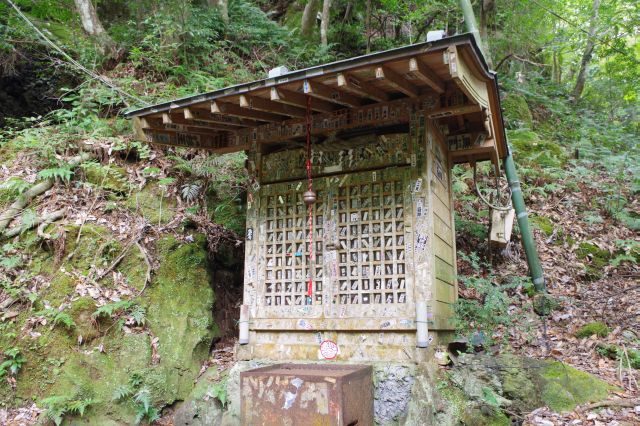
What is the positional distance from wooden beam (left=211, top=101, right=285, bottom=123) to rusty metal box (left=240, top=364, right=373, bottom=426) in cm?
312

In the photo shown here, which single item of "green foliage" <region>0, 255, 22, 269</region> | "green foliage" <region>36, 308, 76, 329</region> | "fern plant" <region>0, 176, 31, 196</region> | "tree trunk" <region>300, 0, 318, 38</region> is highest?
"tree trunk" <region>300, 0, 318, 38</region>

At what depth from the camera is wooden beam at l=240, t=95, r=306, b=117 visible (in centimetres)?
568

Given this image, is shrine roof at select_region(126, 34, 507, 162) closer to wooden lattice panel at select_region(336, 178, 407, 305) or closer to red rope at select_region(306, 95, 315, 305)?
red rope at select_region(306, 95, 315, 305)

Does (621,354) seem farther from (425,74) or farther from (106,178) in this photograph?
(106,178)

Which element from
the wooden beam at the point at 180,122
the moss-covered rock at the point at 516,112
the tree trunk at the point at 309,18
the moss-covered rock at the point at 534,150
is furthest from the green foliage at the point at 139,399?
the moss-covered rock at the point at 516,112

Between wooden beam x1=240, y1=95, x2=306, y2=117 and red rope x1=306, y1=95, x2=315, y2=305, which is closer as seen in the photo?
wooden beam x1=240, y1=95, x2=306, y2=117

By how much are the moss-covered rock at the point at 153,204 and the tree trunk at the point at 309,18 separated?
9000 millimetres

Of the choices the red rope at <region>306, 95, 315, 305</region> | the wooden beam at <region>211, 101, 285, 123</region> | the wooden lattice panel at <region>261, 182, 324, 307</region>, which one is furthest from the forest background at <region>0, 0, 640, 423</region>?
the wooden beam at <region>211, 101, 285, 123</region>

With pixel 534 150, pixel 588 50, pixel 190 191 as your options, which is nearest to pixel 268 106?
pixel 190 191

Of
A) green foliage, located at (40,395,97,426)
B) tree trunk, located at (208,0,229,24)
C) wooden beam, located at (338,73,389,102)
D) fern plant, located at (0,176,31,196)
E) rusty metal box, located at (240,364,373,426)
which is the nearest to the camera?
rusty metal box, located at (240,364,373,426)

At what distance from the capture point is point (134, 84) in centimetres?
1129

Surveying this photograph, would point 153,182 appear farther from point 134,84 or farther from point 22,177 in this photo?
point 134,84

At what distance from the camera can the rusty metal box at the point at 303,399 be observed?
436 centimetres

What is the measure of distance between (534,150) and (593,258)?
5.02m
